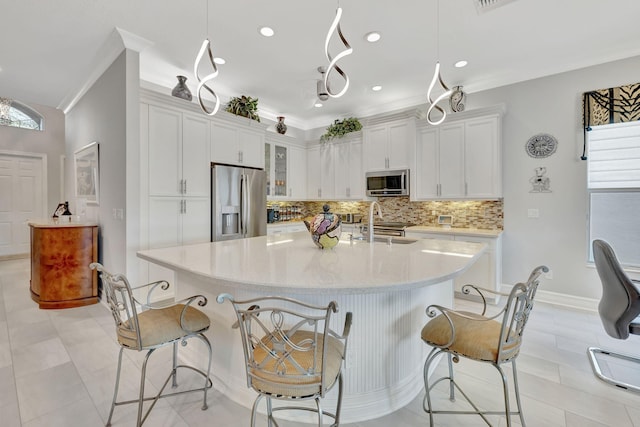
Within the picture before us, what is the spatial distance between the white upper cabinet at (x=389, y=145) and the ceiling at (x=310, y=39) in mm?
553

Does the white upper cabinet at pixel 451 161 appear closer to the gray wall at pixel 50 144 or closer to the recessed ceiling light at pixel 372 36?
the recessed ceiling light at pixel 372 36

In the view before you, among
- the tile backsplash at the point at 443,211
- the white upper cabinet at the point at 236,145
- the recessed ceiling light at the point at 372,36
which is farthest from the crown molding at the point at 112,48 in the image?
the tile backsplash at the point at 443,211

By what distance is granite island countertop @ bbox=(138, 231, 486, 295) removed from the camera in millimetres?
1317

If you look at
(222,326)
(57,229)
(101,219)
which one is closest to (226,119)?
(101,219)

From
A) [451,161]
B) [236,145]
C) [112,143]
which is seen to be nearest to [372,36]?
[451,161]

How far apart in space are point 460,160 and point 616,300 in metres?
2.40

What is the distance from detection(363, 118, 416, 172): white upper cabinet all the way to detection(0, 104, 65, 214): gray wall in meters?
6.59

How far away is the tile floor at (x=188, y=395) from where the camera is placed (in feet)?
5.55

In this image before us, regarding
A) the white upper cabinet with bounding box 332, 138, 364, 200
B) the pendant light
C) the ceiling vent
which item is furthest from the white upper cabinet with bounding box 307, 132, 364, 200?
the ceiling vent

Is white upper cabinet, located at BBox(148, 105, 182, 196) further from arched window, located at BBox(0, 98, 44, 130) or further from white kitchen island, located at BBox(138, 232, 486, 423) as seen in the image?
arched window, located at BBox(0, 98, 44, 130)

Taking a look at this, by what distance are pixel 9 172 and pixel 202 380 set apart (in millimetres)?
6985

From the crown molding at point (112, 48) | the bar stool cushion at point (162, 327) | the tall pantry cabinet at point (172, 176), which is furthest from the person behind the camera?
the tall pantry cabinet at point (172, 176)

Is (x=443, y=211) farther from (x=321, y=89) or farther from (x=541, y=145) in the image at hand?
(x=321, y=89)

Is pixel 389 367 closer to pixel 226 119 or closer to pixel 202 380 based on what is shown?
pixel 202 380
